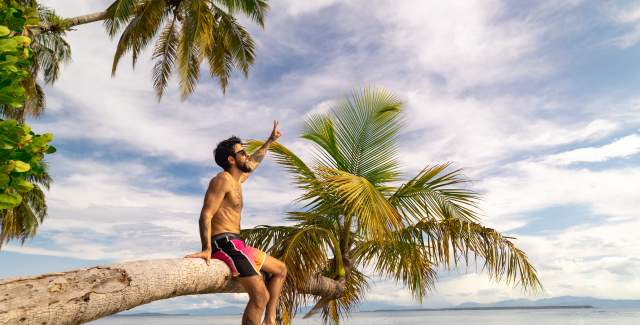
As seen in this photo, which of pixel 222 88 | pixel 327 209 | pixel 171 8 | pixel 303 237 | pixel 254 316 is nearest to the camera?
pixel 254 316

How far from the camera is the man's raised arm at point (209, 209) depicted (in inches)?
178

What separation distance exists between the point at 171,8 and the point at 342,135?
8.98 m

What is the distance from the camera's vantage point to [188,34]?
13953mm

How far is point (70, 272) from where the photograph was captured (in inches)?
136

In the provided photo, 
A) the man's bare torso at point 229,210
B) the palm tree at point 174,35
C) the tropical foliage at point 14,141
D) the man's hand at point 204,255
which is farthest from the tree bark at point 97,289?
the palm tree at point 174,35

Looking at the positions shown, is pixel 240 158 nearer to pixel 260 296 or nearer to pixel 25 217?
pixel 260 296

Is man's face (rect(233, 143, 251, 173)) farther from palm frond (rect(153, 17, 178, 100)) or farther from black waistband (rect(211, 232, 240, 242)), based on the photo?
palm frond (rect(153, 17, 178, 100))

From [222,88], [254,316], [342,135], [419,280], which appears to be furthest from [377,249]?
[222,88]

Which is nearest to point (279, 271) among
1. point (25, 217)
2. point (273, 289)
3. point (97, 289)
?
point (273, 289)

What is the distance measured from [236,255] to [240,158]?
102cm

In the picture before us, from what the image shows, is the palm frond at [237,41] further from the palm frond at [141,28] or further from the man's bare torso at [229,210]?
the man's bare torso at [229,210]

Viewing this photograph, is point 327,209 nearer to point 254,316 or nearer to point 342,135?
point 342,135

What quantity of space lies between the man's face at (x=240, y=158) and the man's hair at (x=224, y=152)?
0.10ft

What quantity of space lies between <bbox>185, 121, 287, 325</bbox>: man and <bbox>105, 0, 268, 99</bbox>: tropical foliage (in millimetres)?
9385
